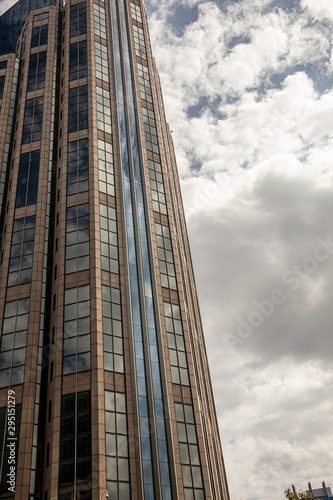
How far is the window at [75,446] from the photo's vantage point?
145 feet

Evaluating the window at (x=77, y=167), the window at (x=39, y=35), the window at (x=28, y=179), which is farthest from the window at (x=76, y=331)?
the window at (x=39, y=35)

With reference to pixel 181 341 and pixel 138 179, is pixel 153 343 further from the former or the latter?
pixel 138 179

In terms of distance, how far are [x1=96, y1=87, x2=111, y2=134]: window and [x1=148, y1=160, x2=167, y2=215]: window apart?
30.8ft

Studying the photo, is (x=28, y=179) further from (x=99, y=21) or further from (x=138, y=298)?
(x=99, y=21)

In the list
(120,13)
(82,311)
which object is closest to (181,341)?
(82,311)

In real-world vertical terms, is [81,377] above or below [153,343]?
below

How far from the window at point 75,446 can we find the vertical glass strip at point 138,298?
6316 millimetres

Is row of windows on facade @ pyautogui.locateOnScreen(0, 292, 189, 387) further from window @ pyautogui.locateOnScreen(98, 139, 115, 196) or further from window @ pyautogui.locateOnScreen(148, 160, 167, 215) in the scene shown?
window @ pyautogui.locateOnScreen(148, 160, 167, 215)

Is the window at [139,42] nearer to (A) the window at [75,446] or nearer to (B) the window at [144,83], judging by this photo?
(B) the window at [144,83]

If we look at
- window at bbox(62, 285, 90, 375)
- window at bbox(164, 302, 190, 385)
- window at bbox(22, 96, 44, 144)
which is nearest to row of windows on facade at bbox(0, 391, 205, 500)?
window at bbox(62, 285, 90, 375)

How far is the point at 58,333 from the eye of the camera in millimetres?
54062

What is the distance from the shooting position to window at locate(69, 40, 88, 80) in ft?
265

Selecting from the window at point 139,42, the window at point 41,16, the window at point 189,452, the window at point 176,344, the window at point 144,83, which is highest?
the window at point 41,16

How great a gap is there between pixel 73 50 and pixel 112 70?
28.5 ft
